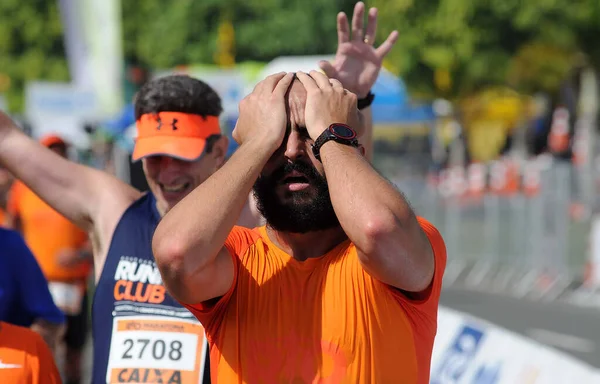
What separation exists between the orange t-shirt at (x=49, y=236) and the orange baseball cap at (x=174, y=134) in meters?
4.60

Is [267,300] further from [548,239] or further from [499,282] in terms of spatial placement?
[499,282]

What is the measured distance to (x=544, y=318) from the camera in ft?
44.6

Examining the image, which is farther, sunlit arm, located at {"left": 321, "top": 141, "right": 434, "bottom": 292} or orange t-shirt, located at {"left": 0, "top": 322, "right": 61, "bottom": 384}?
orange t-shirt, located at {"left": 0, "top": 322, "right": 61, "bottom": 384}

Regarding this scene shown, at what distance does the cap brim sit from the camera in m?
4.15

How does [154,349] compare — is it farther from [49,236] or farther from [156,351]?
[49,236]

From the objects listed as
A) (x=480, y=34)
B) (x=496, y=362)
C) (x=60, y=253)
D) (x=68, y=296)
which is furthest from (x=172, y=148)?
(x=480, y=34)

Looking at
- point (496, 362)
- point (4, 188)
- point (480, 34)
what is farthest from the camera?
point (480, 34)

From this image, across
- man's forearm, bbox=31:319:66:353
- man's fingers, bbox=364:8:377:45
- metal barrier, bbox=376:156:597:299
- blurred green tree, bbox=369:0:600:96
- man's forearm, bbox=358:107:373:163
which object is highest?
man's fingers, bbox=364:8:377:45

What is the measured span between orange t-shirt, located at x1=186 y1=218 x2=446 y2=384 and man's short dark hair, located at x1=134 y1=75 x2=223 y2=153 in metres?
1.51

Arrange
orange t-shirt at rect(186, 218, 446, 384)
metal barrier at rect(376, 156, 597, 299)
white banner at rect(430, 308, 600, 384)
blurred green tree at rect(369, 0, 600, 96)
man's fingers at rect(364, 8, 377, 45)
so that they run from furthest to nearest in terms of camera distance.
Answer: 1. blurred green tree at rect(369, 0, 600, 96)
2. metal barrier at rect(376, 156, 597, 299)
3. white banner at rect(430, 308, 600, 384)
4. man's fingers at rect(364, 8, 377, 45)
5. orange t-shirt at rect(186, 218, 446, 384)

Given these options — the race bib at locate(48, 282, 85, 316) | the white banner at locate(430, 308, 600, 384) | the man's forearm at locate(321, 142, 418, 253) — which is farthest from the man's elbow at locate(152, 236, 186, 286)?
the race bib at locate(48, 282, 85, 316)

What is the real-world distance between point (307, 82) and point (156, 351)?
1.49 m

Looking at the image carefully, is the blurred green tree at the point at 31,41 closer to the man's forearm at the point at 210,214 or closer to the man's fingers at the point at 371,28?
the man's fingers at the point at 371,28

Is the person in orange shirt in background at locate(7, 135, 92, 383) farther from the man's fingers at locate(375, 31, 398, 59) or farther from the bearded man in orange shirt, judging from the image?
the bearded man in orange shirt
